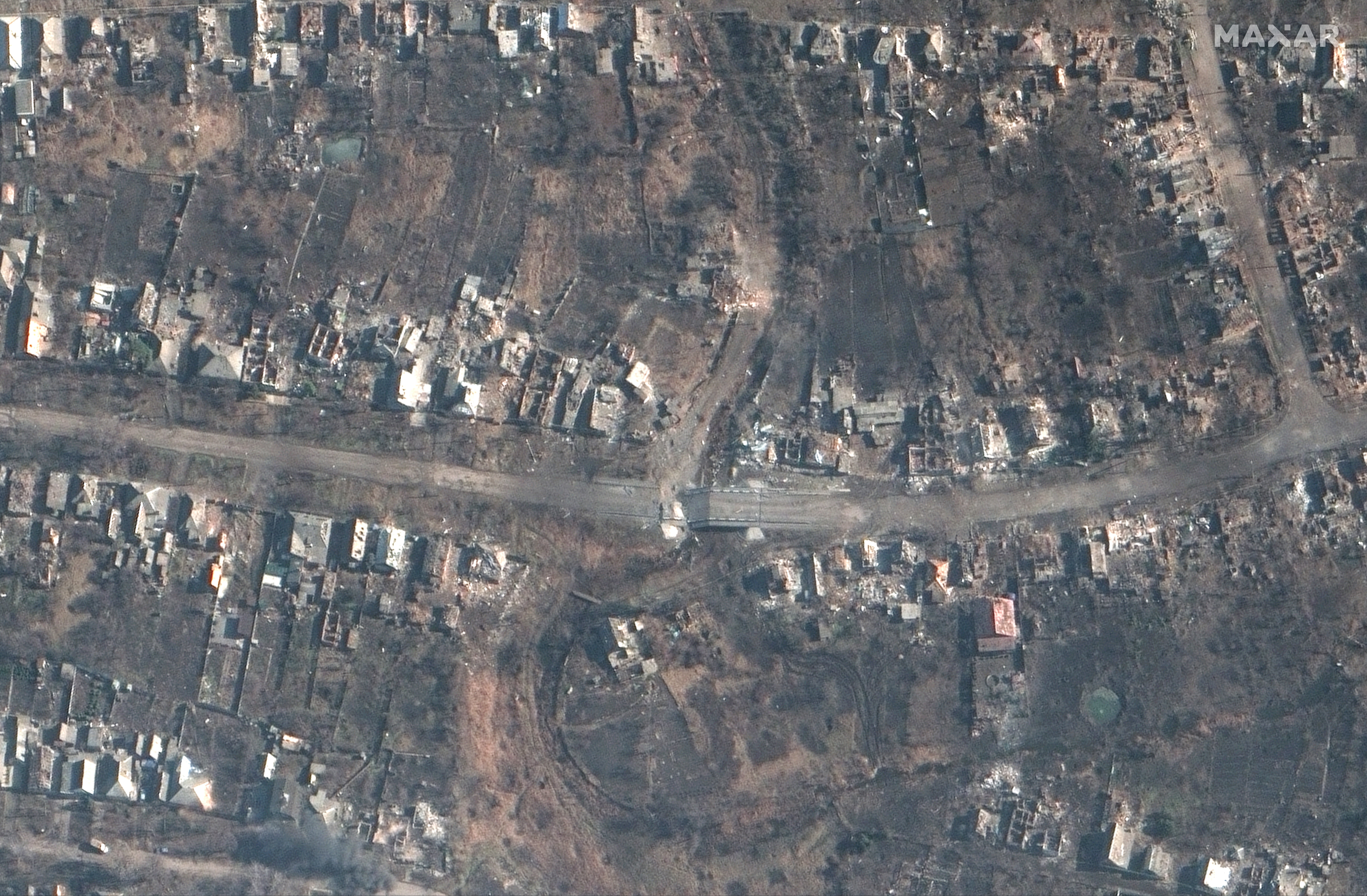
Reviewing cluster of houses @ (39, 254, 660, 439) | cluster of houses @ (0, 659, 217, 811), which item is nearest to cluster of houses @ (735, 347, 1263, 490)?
cluster of houses @ (39, 254, 660, 439)

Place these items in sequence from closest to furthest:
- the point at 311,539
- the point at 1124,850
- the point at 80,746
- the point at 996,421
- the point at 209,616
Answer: the point at 1124,850, the point at 311,539, the point at 996,421, the point at 209,616, the point at 80,746

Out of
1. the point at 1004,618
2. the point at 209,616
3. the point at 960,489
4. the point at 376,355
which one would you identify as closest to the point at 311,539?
the point at 209,616

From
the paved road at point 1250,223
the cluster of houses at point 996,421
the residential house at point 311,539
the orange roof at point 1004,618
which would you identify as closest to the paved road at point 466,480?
the residential house at point 311,539

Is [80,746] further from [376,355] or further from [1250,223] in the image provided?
[1250,223]

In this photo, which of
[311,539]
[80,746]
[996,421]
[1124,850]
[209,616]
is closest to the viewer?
[1124,850]

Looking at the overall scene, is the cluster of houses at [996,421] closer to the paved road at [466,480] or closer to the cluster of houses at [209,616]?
the paved road at [466,480]

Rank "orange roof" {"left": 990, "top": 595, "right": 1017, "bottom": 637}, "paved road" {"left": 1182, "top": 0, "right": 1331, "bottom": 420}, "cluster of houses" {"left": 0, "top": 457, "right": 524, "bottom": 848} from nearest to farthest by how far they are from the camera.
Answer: "orange roof" {"left": 990, "top": 595, "right": 1017, "bottom": 637}
"paved road" {"left": 1182, "top": 0, "right": 1331, "bottom": 420}
"cluster of houses" {"left": 0, "top": 457, "right": 524, "bottom": 848}

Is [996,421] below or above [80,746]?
above

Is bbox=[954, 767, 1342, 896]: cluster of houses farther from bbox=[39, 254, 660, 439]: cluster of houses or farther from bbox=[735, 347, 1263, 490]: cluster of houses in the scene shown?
bbox=[39, 254, 660, 439]: cluster of houses

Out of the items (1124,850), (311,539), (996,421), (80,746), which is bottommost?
(80,746)
